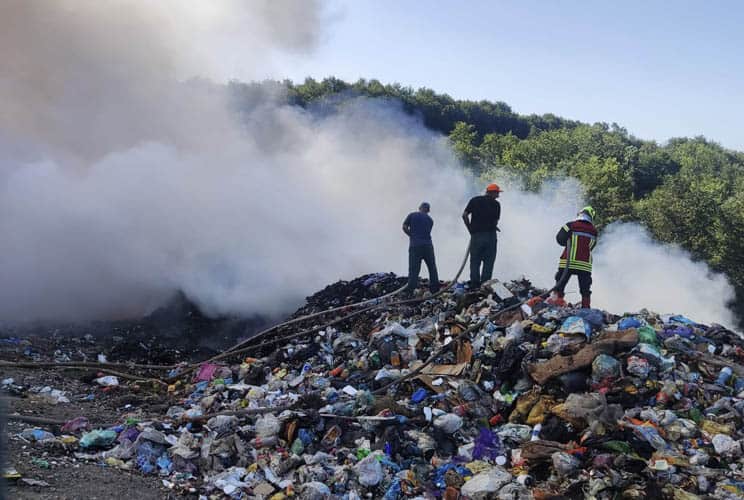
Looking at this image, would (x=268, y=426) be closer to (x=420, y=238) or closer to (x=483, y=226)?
(x=420, y=238)

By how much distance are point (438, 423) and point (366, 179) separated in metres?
12.9

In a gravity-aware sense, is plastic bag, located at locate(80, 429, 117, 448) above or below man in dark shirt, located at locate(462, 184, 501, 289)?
below

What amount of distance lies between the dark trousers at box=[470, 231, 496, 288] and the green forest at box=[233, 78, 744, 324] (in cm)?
1004

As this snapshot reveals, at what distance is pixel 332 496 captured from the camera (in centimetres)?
464

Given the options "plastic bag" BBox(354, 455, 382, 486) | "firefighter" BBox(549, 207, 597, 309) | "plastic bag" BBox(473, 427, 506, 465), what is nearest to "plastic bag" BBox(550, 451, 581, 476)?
"plastic bag" BBox(473, 427, 506, 465)

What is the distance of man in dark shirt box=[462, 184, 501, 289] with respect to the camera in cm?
875

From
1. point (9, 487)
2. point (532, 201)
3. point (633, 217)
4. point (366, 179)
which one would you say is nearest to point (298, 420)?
point (9, 487)

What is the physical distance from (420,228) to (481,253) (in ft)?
3.20

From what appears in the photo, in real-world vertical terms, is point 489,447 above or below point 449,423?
below

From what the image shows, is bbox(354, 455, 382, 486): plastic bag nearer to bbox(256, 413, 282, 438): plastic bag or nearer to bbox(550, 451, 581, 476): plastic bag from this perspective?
bbox(256, 413, 282, 438): plastic bag

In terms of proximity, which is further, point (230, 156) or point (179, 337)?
point (230, 156)

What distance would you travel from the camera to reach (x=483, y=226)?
28.8 feet

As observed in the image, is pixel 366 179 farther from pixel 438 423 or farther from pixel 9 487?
pixel 9 487

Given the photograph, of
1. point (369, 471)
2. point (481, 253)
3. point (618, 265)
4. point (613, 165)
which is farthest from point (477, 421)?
point (613, 165)
